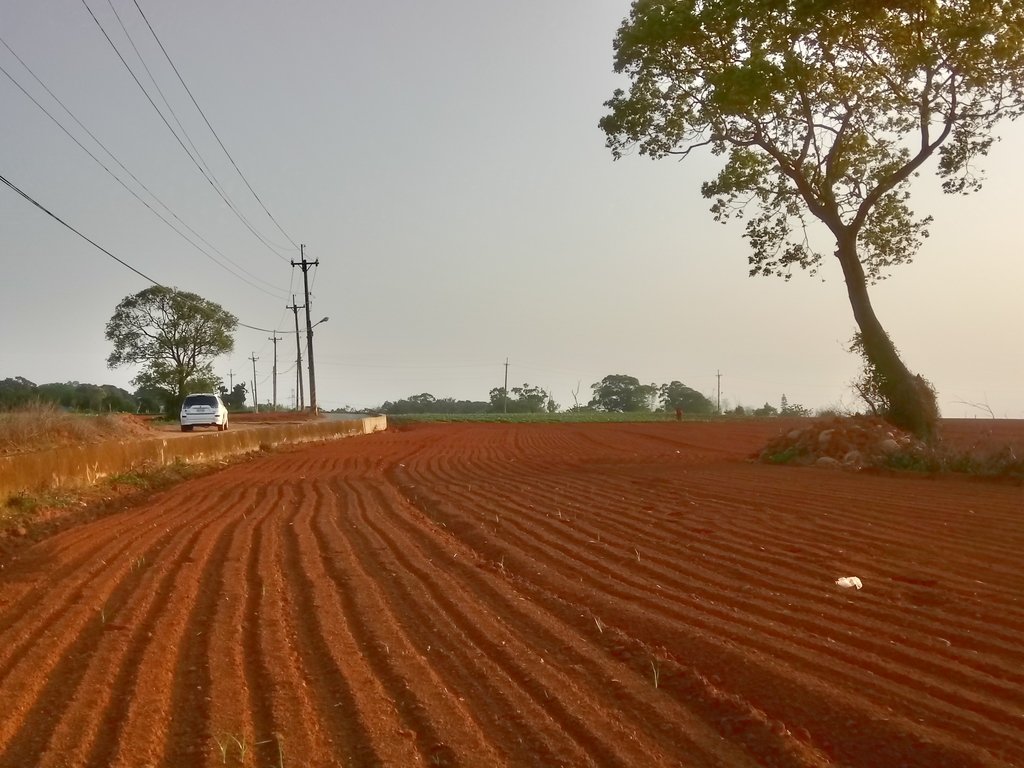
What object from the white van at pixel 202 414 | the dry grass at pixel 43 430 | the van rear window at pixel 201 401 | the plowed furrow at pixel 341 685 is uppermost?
the van rear window at pixel 201 401

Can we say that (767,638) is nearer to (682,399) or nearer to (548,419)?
(548,419)

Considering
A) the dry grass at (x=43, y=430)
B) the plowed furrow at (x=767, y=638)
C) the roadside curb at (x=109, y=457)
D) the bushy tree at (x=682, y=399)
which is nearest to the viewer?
the plowed furrow at (x=767, y=638)

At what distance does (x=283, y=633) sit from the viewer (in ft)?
19.4

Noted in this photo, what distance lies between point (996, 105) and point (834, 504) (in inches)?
512

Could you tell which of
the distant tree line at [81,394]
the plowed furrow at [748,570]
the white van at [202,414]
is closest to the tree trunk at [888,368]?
the plowed furrow at [748,570]

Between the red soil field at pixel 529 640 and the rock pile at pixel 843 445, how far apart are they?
721cm

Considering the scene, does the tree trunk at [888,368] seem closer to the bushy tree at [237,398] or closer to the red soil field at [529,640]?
the red soil field at [529,640]

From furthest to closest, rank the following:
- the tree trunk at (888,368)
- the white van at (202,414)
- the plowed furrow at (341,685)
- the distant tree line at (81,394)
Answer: the distant tree line at (81,394) → the white van at (202,414) → the tree trunk at (888,368) → the plowed furrow at (341,685)

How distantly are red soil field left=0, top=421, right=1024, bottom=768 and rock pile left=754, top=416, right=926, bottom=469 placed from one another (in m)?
7.21

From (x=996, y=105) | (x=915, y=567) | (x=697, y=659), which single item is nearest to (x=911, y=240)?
(x=996, y=105)

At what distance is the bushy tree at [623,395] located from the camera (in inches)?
4737

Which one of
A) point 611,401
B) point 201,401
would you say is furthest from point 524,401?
point 201,401

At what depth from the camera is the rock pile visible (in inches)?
713

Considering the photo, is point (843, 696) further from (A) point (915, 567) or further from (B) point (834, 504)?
(B) point (834, 504)
